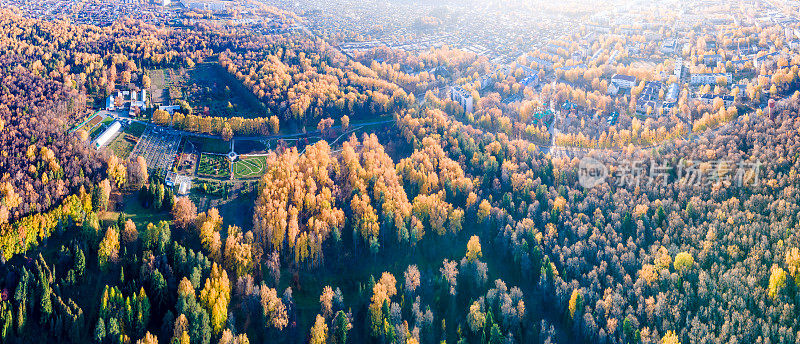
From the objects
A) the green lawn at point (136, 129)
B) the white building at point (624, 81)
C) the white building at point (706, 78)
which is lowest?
the green lawn at point (136, 129)

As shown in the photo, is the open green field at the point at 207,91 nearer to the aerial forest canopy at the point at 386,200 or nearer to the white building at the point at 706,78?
the aerial forest canopy at the point at 386,200

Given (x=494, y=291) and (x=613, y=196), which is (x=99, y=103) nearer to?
(x=494, y=291)

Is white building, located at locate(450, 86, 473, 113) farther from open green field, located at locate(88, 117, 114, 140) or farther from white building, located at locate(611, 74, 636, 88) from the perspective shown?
open green field, located at locate(88, 117, 114, 140)

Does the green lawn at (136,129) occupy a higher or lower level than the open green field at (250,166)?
higher

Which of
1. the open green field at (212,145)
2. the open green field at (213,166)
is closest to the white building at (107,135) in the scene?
the open green field at (212,145)

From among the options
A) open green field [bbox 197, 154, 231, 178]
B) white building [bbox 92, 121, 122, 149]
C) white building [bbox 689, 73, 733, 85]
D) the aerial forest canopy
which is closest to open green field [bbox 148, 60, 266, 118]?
the aerial forest canopy
